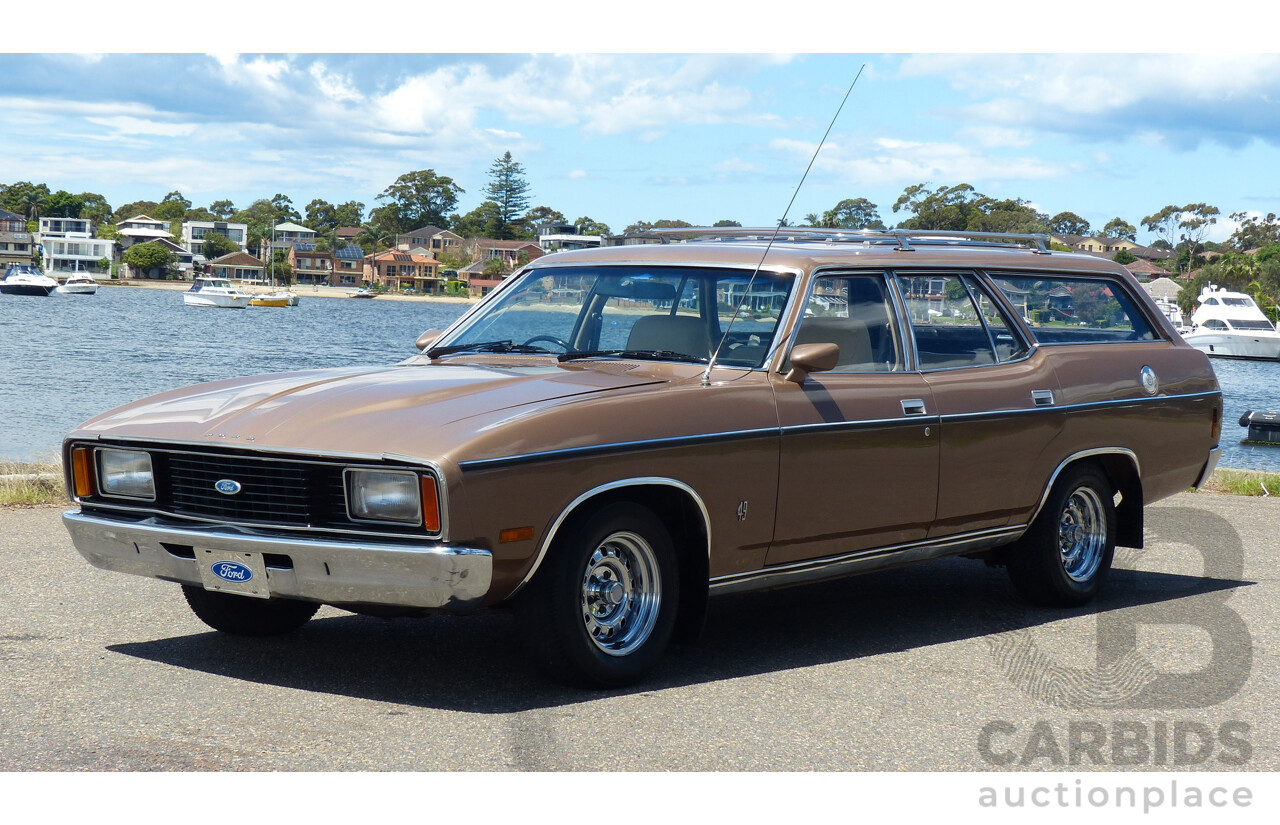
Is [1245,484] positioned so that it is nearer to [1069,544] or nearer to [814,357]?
[1069,544]

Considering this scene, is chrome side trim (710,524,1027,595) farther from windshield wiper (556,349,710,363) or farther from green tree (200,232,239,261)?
green tree (200,232,239,261)

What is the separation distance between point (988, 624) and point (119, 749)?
13.4 ft

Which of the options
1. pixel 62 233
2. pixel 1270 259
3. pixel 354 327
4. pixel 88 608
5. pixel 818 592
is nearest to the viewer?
pixel 88 608

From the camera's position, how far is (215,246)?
550ft

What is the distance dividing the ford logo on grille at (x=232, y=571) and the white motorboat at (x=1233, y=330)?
66.0 m

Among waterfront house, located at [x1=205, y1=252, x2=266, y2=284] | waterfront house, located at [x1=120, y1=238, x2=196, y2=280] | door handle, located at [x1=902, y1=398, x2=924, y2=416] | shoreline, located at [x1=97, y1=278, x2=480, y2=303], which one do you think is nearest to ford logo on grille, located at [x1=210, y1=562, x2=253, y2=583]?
door handle, located at [x1=902, y1=398, x2=924, y2=416]

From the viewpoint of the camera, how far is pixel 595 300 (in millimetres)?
6531

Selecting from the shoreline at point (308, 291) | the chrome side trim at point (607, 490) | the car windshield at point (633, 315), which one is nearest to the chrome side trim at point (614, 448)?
the chrome side trim at point (607, 490)

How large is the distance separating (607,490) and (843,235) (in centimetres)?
247

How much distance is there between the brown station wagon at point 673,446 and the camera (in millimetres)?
4867

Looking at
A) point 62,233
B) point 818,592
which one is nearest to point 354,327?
point 818,592

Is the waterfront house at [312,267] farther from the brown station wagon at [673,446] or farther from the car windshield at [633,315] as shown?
the brown station wagon at [673,446]

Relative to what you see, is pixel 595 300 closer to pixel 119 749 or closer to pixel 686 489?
pixel 686 489

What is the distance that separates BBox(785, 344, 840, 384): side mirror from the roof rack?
1097 millimetres
